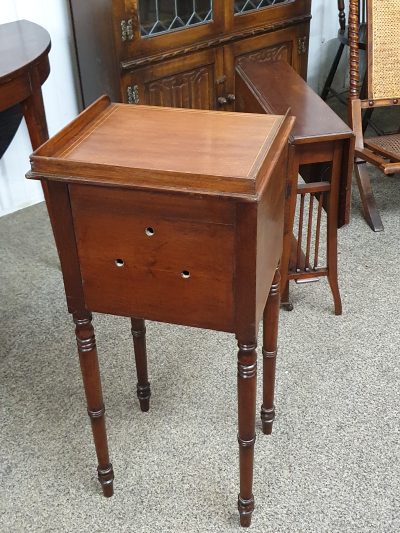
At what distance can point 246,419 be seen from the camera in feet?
4.62

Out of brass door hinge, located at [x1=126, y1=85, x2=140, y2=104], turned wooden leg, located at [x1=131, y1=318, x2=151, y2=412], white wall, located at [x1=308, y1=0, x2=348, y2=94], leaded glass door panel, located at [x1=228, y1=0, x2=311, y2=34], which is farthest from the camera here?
white wall, located at [x1=308, y1=0, x2=348, y2=94]

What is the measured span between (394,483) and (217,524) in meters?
0.45

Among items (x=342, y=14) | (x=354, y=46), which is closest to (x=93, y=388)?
→ (x=354, y=46)

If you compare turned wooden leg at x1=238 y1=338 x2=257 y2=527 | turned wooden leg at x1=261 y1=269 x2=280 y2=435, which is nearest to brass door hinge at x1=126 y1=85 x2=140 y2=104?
turned wooden leg at x1=261 y1=269 x2=280 y2=435

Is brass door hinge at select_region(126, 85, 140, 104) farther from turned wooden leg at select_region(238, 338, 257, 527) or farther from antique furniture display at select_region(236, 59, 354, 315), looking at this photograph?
turned wooden leg at select_region(238, 338, 257, 527)

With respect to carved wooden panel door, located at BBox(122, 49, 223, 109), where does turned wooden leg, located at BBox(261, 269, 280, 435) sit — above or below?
below

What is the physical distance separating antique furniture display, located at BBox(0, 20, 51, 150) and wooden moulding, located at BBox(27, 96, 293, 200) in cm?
54

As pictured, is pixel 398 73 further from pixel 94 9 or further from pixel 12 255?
pixel 12 255

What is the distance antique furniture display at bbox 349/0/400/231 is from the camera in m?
2.76

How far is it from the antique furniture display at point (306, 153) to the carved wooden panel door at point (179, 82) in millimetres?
397

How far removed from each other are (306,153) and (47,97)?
1.45 m

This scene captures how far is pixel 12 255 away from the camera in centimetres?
270

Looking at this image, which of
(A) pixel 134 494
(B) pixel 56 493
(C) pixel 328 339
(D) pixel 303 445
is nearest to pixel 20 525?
(B) pixel 56 493

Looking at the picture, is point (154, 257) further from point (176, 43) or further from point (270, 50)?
point (270, 50)
